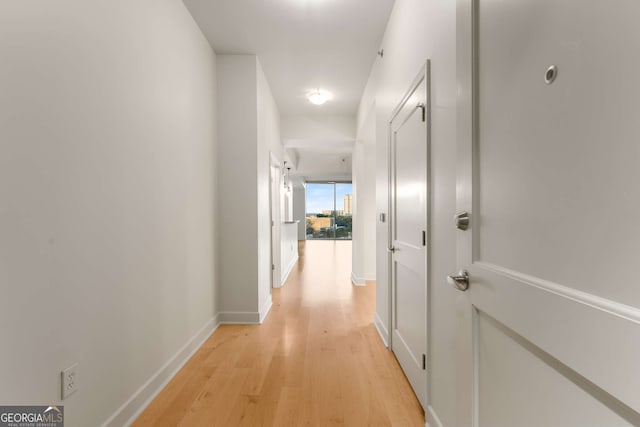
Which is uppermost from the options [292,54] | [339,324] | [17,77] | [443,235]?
[292,54]

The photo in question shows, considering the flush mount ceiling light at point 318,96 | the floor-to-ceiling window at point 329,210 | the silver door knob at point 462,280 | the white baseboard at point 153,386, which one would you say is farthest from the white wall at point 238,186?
the floor-to-ceiling window at point 329,210

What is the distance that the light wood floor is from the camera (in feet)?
5.42

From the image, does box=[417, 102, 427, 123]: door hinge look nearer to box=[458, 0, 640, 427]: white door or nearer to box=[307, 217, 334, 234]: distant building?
box=[458, 0, 640, 427]: white door

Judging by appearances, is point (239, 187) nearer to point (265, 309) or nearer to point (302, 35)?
point (265, 309)

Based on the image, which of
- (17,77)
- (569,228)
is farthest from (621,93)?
(17,77)

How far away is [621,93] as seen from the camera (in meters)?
0.47

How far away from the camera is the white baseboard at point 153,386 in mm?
1536

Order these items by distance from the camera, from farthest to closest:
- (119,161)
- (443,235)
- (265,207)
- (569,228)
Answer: (265,207)
(119,161)
(443,235)
(569,228)

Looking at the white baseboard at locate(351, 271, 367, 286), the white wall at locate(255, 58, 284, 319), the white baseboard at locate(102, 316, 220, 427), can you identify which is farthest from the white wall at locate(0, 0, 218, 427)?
the white baseboard at locate(351, 271, 367, 286)

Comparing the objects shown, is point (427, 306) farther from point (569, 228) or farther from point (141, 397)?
point (141, 397)

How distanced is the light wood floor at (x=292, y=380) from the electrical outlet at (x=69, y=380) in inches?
21.1

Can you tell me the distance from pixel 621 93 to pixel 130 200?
1963 millimetres

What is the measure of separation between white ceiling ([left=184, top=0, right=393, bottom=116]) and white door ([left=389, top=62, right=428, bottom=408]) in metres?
1.00

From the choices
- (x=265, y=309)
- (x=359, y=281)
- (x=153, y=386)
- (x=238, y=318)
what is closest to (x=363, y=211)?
(x=359, y=281)
